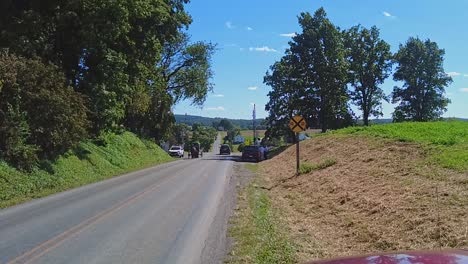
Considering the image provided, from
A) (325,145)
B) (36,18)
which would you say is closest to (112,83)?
(36,18)

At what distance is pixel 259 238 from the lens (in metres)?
10.5

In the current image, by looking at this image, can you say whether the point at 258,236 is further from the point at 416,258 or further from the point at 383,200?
the point at 416,258

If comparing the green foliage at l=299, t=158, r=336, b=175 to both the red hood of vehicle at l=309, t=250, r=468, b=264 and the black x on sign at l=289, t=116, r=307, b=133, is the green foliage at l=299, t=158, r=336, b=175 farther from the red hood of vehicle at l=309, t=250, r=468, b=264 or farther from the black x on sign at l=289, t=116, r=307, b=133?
the red hood of vehicle at l=309, t=250, r=468, b=264

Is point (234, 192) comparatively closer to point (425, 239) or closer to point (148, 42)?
point (425, 239)

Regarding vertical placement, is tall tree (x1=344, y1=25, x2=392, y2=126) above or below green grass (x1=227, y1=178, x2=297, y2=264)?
above

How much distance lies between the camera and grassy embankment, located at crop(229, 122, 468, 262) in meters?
9.10

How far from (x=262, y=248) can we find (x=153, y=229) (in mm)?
3145

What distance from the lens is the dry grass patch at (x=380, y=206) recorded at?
902 cm

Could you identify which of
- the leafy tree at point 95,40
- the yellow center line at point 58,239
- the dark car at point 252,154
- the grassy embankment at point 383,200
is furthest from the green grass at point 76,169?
the dark car at point 252,154

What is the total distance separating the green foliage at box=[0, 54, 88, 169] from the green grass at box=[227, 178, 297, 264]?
10506mm

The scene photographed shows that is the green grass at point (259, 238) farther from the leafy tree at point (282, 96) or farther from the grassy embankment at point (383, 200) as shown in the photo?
the leafy tree at point (282, 96)

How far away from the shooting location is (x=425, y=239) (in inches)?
340

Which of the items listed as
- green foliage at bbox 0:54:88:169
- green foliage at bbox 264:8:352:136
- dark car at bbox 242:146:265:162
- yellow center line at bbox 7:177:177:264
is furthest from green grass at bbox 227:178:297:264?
green foliage at bbox 264:8:352:136

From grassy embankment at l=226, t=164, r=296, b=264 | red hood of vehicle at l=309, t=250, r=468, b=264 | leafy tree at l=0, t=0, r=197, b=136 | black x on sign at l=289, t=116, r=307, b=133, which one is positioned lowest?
grassy embankment at l=226, t=164, r=296, b=264
